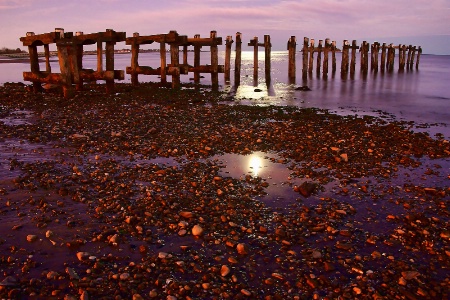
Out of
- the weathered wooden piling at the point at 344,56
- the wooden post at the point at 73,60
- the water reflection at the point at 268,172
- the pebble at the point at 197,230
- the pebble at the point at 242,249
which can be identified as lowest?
the pebble at the point at 242,249

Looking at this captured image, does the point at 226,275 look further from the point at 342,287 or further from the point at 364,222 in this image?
the point at 364,222

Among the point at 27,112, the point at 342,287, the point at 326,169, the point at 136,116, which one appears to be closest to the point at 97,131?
the point at 136,116

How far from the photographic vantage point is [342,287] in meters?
3.84

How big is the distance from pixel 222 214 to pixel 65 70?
1283 centimetres

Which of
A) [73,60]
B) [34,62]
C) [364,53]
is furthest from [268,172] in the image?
[364,53]

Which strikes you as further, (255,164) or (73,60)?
(73,60)

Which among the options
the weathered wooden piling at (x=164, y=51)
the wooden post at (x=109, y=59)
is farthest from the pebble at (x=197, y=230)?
the weathered wooden piling at (x=164, y=51)

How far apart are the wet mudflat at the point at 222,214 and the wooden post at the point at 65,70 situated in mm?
5419

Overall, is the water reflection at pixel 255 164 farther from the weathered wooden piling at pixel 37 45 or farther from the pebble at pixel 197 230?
the weathered wooden piling at pixel 37 45

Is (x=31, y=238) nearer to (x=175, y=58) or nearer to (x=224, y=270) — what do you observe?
(x=224, y=270)

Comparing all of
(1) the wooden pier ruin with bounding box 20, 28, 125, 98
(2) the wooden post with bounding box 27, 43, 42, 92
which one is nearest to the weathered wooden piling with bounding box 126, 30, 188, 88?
(1) the wooden pier ruin with bounding box 20, 28, 125, 98

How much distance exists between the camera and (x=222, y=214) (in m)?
5.46

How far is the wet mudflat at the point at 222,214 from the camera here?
3889mm

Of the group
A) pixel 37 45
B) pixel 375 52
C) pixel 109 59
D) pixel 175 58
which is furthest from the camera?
pixel 375 52
